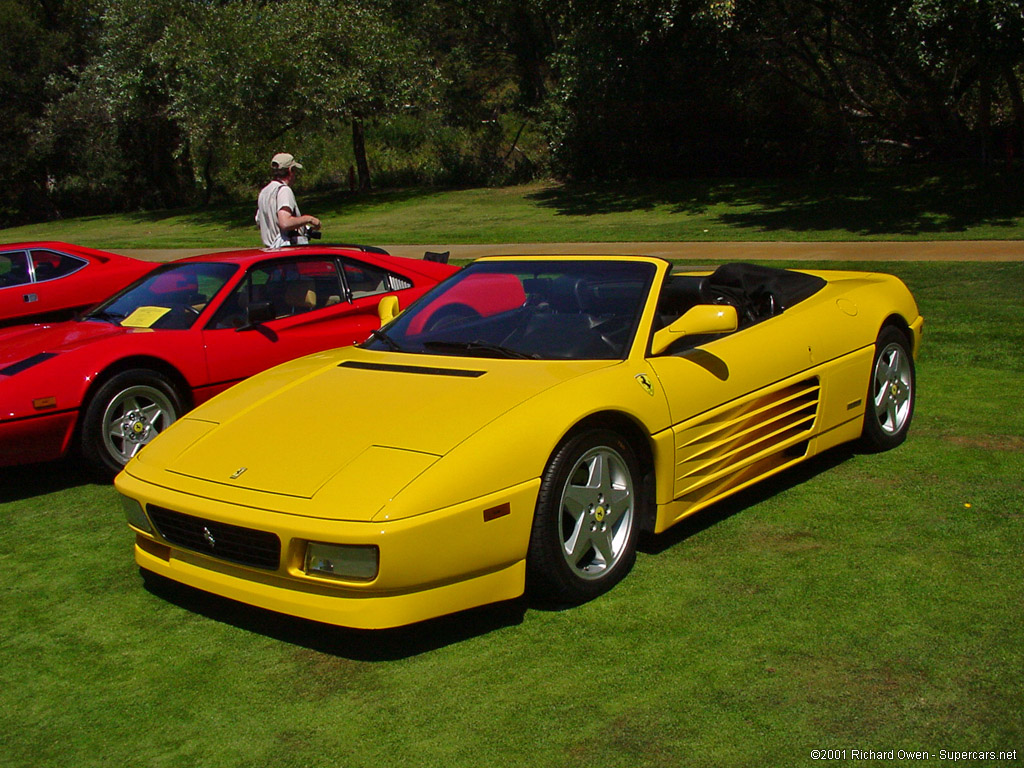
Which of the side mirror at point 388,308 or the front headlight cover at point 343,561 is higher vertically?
the side mirror at point 388,308

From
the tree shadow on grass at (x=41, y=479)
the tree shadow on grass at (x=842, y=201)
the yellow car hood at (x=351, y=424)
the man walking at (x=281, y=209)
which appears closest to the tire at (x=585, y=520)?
the yellow car hood at (x=351, y=424)

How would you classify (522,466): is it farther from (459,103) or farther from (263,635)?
(459,103)

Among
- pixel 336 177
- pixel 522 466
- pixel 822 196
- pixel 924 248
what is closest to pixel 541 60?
pixel 336 177

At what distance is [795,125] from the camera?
29641 mm

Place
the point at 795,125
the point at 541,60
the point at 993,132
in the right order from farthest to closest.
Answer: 1. the point at 541,60
2. the point at 795,125
3. the point at 993,132

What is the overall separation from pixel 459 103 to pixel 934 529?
3817 cm

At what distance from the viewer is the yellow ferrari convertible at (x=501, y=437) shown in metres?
3.41

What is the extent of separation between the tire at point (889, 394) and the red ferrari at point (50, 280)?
756 cm

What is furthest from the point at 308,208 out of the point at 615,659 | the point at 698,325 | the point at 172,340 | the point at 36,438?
the point at 615,659

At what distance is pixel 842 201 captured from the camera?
23062 millimetres

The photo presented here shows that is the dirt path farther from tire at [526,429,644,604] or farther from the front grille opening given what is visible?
the front grille opening

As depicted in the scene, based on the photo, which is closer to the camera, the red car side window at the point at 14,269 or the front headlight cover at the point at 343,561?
the front headlight cover at the point at 343,561

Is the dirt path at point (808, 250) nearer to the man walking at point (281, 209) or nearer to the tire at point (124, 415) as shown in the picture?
the man walking at point (281, 209)

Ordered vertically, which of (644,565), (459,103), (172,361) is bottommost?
(644,565)
